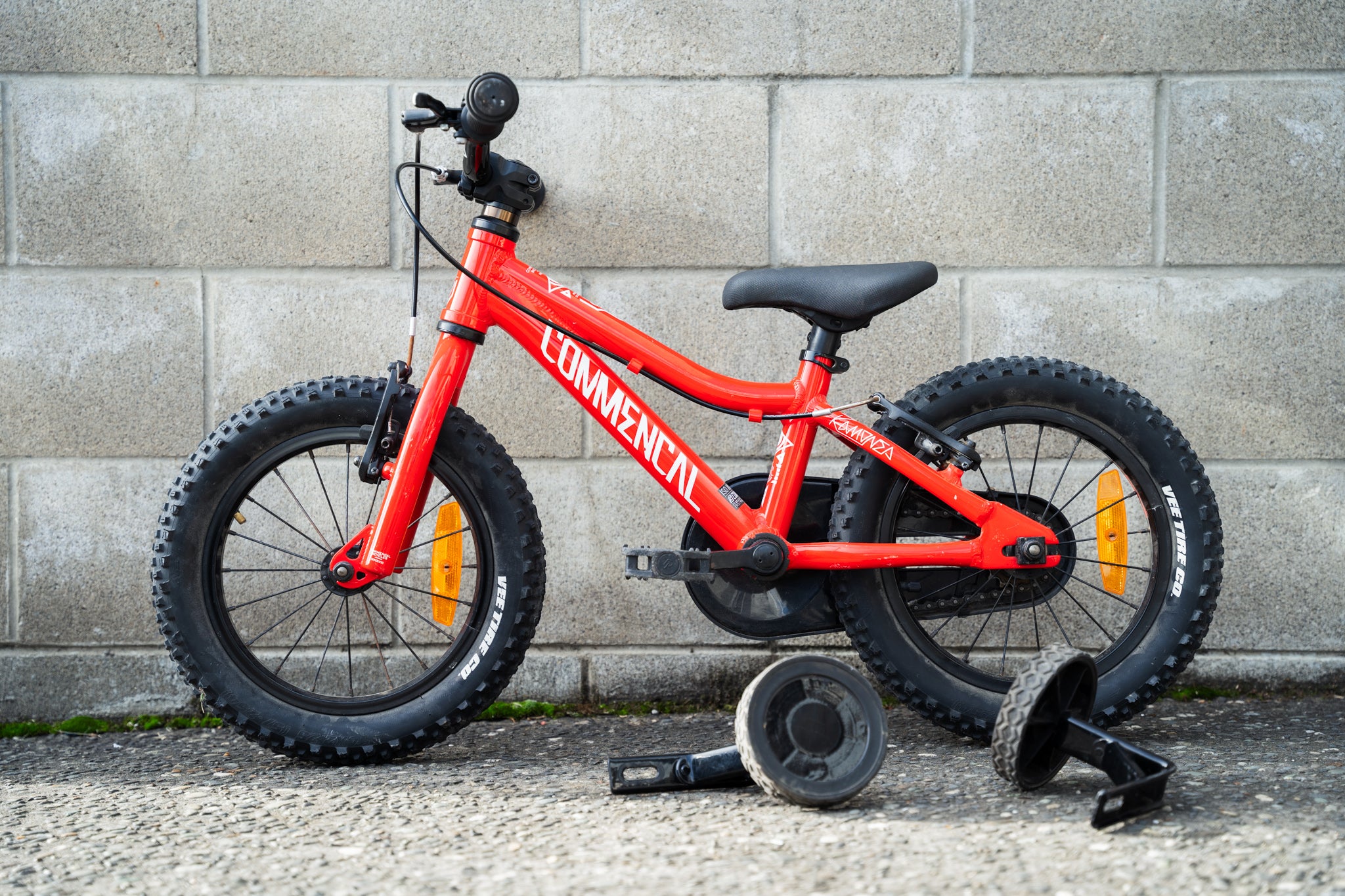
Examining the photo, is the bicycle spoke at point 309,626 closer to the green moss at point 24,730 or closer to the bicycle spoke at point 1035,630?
the green moss at point 24,730

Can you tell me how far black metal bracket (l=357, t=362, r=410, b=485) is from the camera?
229 centimetres

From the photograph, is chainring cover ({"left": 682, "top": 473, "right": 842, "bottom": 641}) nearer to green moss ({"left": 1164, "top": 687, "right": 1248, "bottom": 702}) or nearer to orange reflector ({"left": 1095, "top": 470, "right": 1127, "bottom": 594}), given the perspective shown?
orange reflector ({"left": 1095, "top": 470, "right": 1127, "bottom": 594})

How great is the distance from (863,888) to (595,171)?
2050 millimetres

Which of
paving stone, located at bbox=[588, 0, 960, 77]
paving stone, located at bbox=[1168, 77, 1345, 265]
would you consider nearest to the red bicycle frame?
paving stone, located at bbox=[588, 0, 960, 77]

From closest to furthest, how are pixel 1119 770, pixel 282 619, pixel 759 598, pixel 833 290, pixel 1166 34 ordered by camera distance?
1. pixel 1119 770
2. pixel 833 290
3. pixel 759 598
4. pixel 1166 34
5. pixel 282 619

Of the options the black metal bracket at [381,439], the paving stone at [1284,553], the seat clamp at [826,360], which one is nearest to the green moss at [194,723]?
the black metal bracket at [381,439]

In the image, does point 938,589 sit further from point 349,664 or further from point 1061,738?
point 349,664

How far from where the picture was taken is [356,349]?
2.86 meters

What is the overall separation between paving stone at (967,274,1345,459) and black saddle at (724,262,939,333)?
2.00ft

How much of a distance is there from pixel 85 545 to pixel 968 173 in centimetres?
283

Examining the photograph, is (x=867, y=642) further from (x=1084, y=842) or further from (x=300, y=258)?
(x=300, y=258)

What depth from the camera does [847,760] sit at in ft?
6.45

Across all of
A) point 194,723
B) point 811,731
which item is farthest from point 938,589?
point 194,723

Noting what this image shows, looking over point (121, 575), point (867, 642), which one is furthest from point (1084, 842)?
point (121, 575)
